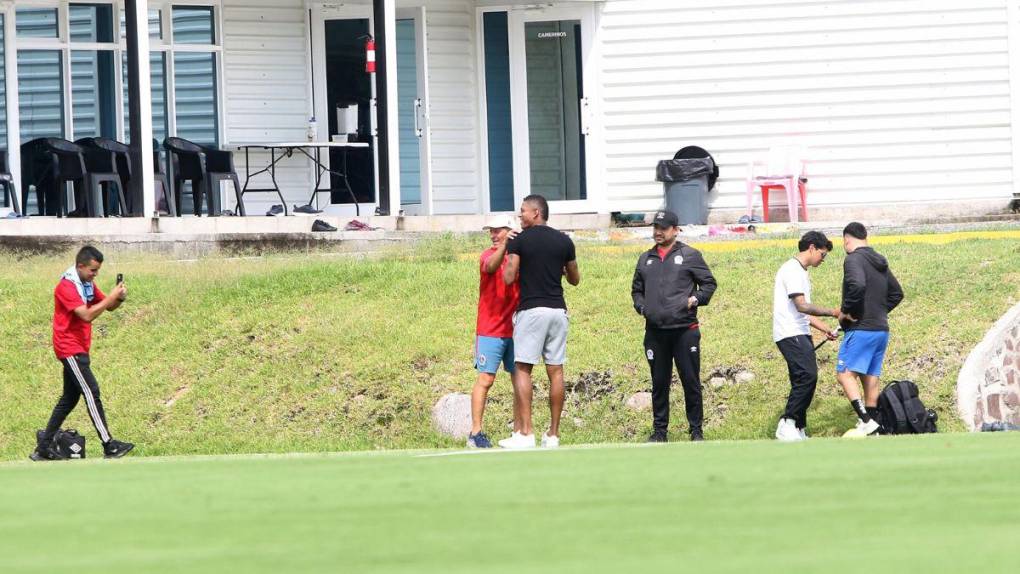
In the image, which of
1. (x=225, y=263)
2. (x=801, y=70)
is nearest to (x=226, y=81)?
(x=225, y=263)

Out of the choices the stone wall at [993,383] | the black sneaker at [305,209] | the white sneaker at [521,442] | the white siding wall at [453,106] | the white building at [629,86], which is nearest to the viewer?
the white sneaker at [521,442]

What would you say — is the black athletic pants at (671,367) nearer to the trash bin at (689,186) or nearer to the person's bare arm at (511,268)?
the person's bare arm at (511,268)

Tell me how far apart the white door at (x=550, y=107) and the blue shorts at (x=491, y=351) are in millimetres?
10408

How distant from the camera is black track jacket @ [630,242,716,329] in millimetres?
12023

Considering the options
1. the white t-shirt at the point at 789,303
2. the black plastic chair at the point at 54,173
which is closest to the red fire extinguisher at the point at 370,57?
the black plastic chair at the point at 54,173

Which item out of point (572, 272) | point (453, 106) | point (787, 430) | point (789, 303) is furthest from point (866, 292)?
point (453, 106)

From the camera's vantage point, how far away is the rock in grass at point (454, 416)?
1385 centimetres

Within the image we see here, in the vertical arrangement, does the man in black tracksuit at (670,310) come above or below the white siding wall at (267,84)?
below

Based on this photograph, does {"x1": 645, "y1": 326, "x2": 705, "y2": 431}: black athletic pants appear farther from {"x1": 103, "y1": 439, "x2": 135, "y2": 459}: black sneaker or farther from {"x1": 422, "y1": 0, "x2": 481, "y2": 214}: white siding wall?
{"x1": 422, "y1": 0, "x2": 481, "y2": 214}: white siding wall

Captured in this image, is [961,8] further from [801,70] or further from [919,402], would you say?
[919,402]

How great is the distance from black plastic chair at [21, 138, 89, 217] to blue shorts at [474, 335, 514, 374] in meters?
Result: 9.35

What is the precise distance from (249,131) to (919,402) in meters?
11.8

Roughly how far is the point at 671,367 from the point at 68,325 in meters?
4.16

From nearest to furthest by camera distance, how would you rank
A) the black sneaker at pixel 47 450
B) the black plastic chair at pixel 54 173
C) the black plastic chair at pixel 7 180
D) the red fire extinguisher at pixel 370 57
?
1. the black sneaker at pixel 47 450
2. the black plastic chair at pixel 54 173
3. the black plastic chair at pixel 7 180
4. the red fire extinguisher at pixel 370 57
